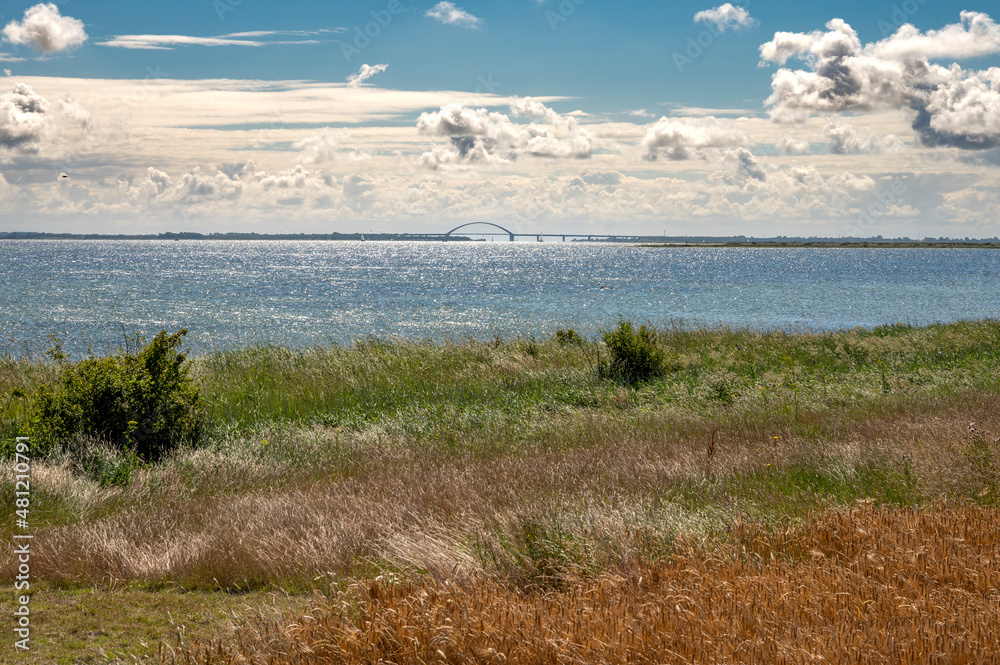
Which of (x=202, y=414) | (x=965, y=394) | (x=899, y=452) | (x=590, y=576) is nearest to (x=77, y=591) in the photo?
(x=590, y=576)

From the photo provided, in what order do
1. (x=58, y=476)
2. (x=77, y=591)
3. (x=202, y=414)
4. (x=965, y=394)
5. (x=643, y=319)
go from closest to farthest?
(x=77, y=591)
(x=58, y=476)
(x=202, y=414)
(x=965, y=394)
(x=643, y=319)

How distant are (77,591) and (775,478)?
6.63 m

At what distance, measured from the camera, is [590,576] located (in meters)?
4.73

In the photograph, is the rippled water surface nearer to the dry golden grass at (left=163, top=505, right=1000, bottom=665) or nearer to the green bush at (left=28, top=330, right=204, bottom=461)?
the green bush at (left=28, top=330, right=204, bottom=461)

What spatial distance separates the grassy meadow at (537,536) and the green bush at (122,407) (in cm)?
57

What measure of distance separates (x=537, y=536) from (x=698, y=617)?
1.91 metres

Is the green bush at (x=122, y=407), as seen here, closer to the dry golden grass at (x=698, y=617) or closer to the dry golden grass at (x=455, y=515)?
the dry golden grass at (x=455, y=515)

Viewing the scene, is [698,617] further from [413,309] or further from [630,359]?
[413,309]

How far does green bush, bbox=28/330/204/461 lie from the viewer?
10.2 meters

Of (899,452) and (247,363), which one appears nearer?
(899,452)

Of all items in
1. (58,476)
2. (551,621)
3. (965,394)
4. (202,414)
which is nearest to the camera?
(551,621)

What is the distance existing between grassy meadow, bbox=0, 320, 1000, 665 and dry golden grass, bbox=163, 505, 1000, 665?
0.6 inches

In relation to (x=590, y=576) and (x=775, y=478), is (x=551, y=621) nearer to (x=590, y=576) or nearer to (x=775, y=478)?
(x=590, y=576)

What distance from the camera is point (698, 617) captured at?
3666 mm
